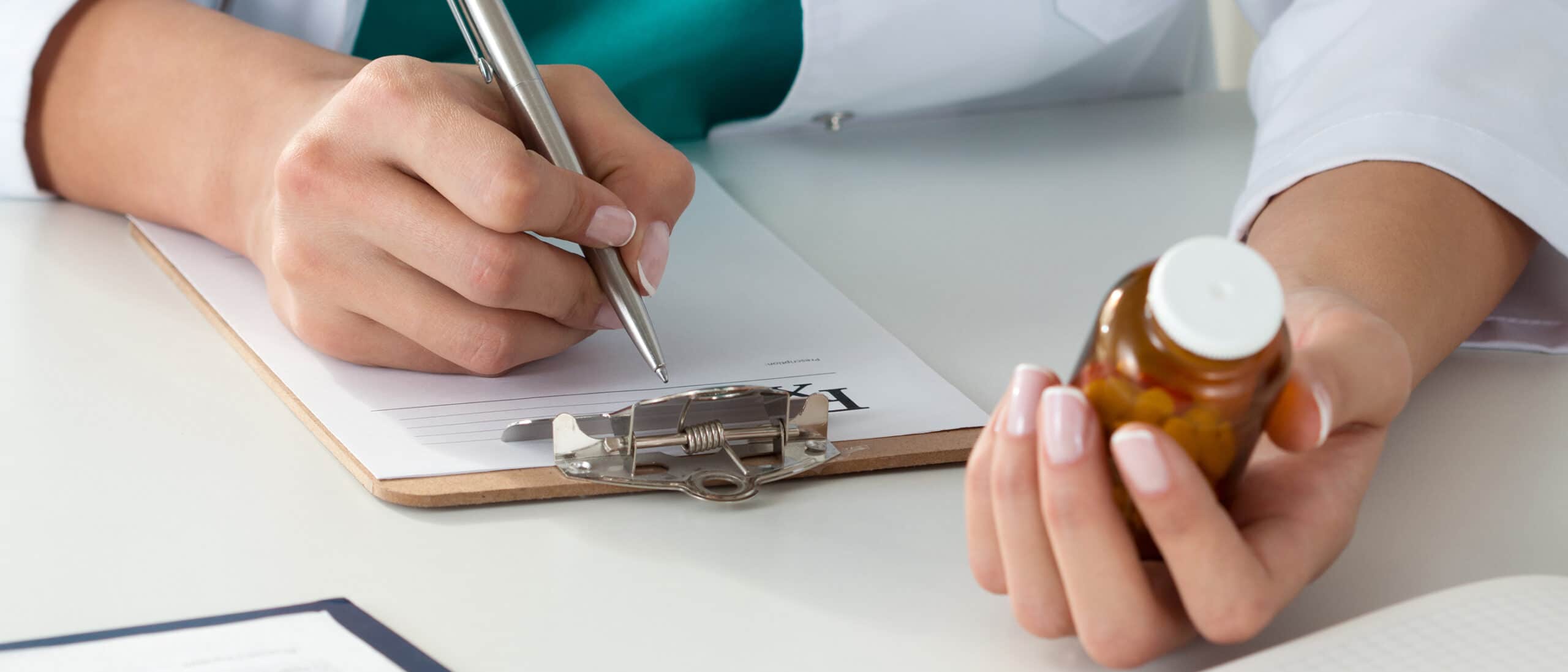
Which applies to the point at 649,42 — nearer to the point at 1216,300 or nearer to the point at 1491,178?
the point at 1491,178

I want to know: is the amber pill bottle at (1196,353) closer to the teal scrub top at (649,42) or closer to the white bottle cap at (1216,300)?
the white bottle cap at (1216,300)

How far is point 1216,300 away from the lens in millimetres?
255

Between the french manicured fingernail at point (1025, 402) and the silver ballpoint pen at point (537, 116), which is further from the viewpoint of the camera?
the silver ballpoint pen at point (537, 116)

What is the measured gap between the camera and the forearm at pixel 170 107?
1.90 feet

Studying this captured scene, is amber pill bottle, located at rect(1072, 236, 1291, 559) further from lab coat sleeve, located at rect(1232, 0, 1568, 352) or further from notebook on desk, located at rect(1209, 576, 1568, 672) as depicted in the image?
lab coat sleeve, located at rect(1232, 0, 1568, 352)

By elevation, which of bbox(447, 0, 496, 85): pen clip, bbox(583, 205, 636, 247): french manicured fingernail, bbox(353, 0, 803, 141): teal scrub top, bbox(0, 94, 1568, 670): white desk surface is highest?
bbox(353, 0, 803, 141): teal scrub top

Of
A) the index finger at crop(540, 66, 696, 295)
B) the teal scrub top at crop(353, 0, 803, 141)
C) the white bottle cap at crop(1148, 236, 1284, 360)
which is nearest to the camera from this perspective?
the white bottle cap at crop(1148, 236, 1284, 360)

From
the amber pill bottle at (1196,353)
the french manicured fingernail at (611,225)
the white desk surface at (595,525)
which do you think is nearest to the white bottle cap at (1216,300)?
the amber pill bottle at (1196,353)

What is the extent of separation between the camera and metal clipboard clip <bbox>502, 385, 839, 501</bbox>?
1.34 feet

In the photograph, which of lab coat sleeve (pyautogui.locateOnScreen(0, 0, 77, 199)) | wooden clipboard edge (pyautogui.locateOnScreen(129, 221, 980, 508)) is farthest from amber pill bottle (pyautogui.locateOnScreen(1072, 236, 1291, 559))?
lab coat sleeve (pyautogui.locateOnScreen(0, 0, 77, 199))

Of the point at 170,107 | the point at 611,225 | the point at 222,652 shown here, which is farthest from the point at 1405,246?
the point at 170,107

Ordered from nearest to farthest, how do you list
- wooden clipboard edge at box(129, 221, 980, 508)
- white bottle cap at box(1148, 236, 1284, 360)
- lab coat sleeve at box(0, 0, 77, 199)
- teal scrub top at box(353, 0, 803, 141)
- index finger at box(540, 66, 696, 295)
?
white bottle cap at box(1148, 236, 1284, 360)
wooden clipboard edge at box(129, 221, 980, 508)
index finger at box(540, 66, 696, 295)
lab coat sleeve at box(0, 0, 77, 199)
teal scrub top at box(353, 0, 803, 141)

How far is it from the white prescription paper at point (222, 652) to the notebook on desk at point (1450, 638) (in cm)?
22

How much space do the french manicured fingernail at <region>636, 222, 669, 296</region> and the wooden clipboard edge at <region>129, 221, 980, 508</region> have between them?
0.10 meters
